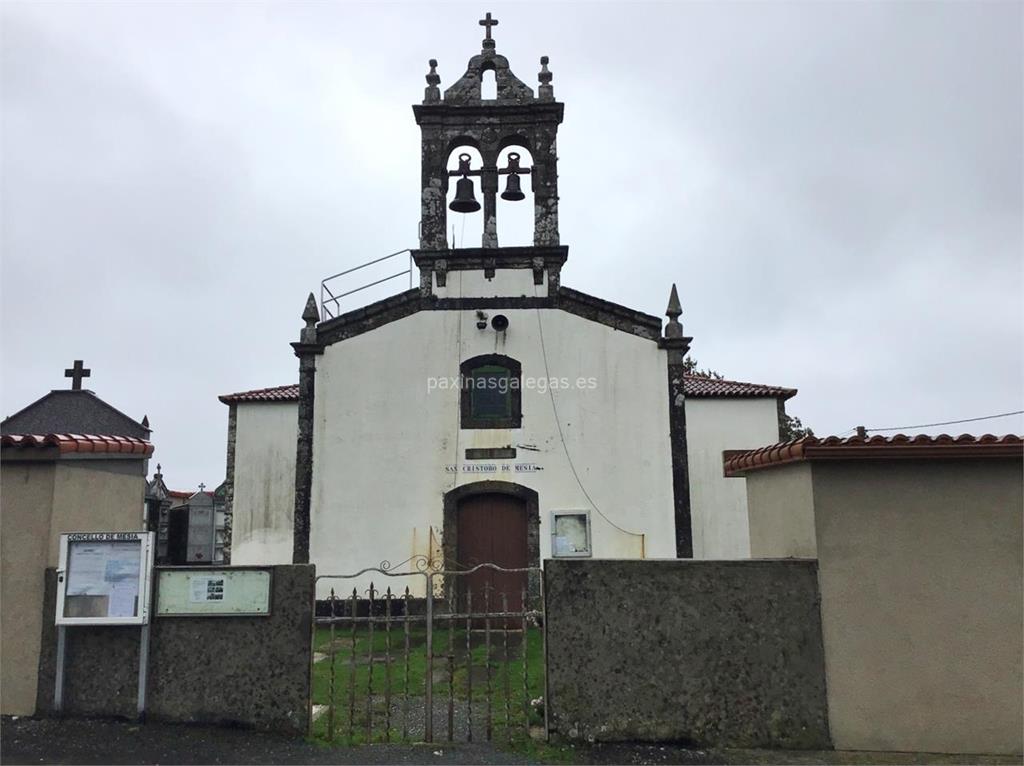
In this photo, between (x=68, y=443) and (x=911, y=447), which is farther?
(x=68, y=443)

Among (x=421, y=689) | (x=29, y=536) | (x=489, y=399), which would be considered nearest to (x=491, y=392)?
(x=489, y=399)

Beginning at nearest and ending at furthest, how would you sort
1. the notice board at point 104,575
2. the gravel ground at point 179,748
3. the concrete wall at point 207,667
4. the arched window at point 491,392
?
the gravel ground at point 179,748
the concrete wall at point 207,667
the notice board at point 104,575
the arched window at point 491,392

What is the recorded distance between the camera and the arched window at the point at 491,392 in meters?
13.3

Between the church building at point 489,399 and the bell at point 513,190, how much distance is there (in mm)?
24

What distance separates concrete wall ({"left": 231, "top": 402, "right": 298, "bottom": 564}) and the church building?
523 centimetres

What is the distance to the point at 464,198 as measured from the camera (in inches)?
528

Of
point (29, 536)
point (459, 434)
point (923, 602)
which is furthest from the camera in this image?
point (459, 434)

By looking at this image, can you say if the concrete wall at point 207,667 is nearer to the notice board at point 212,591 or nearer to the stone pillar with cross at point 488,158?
the notice board at point 212,591

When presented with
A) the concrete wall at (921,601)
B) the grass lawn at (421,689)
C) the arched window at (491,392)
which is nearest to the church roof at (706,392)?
the arched window at (491,392)

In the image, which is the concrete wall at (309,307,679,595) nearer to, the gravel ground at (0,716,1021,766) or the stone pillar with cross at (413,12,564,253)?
the stone pillar with cross at (413,12,564,253)

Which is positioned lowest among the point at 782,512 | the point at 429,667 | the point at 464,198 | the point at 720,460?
the point at 429,667

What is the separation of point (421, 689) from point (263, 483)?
1120 cm

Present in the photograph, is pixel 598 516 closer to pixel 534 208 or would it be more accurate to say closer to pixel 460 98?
pixel 534 208

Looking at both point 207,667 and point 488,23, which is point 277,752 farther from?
point 488,23
